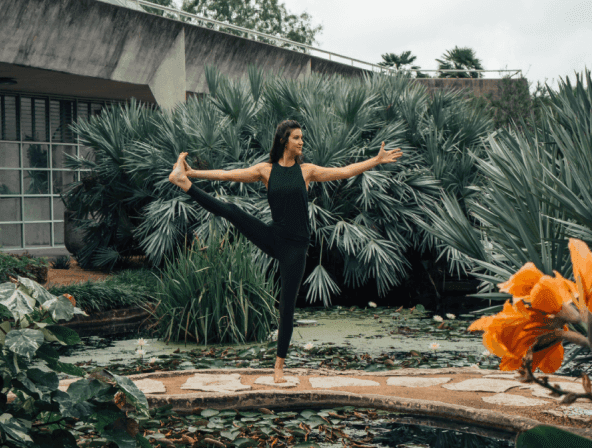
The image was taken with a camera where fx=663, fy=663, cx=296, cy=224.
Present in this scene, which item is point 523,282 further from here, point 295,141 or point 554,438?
point 295,141

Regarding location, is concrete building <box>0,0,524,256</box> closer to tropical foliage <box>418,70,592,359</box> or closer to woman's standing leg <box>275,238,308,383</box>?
woman's standing leg <box>275,238,308,383</box>

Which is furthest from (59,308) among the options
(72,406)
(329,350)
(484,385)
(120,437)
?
(329,350)

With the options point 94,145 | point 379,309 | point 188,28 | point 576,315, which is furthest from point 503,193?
point 188,28

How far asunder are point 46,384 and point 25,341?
190mm

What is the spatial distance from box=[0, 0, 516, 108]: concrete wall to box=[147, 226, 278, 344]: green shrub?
18.9ft

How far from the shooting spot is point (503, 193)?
3984mm

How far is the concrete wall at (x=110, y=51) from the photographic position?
490 inches

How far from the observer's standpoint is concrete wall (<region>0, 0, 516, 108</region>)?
12438 millimetres

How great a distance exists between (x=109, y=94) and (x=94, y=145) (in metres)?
5.49

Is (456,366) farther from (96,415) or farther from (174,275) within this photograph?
(96,415)

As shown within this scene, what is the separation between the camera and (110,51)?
14125 millimetres

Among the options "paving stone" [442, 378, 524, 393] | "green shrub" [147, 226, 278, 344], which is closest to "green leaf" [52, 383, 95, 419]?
"paving stone" [442, 378, 524, 393]

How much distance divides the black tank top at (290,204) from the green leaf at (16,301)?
8.53 feet

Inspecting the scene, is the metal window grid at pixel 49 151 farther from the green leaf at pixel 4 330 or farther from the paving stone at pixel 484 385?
the green leaf at pixel 4 330
